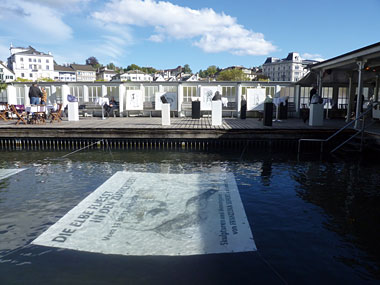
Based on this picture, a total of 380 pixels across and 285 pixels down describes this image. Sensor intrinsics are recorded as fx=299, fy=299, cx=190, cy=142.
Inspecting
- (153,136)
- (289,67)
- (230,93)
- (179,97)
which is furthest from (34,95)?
(289,67)

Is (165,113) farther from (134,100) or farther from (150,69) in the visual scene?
(150,69)

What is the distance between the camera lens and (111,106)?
1622 cm

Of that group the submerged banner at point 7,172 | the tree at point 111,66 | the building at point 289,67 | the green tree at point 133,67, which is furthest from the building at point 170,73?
the submerged banner at point 7,172

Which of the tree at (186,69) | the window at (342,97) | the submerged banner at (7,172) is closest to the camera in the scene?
the submerged banner at (7,172)

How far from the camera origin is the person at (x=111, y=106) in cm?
1617

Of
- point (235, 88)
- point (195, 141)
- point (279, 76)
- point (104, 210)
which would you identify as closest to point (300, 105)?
point (235, 88)

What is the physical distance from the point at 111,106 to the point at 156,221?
12.9 m

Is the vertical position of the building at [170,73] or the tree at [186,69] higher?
the tree at [186,69]

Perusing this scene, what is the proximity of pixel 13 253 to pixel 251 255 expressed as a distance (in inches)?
106

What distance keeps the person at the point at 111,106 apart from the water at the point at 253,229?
847 centimetres

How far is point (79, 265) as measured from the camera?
3178 mm

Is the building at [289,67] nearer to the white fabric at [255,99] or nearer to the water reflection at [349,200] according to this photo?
the white fabric at [255,99]

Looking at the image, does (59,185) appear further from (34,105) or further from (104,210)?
(34,105)

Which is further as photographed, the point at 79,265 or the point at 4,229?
the point at 4,229
